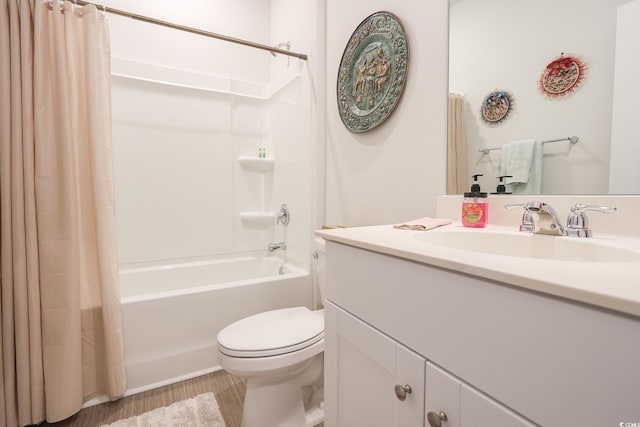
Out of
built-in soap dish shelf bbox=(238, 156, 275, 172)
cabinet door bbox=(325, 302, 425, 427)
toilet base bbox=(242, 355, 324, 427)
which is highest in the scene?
built-in soap dish shelf bbox=(238, 156, 275, 172)

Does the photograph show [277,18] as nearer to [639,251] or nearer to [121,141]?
[121,141]

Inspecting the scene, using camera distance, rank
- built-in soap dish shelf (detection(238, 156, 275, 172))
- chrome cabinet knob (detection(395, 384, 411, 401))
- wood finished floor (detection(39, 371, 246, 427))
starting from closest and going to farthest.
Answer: chrome cabinet knob (detection(395, 384, 411, 401))
wood finished floor (detection(39, 371, 246, 427))
built-in soap dish shelf (detection(238, 156, 275, 172))

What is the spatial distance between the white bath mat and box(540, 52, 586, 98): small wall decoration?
1.69 metres

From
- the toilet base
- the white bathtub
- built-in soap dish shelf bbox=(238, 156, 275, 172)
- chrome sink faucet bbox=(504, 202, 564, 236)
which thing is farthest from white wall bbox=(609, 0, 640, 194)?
built-in soap dish shelf bbox=(238, 156, 275, 172)

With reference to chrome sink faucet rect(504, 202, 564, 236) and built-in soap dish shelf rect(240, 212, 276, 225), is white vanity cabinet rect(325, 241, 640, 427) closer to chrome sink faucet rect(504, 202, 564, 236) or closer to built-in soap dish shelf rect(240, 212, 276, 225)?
chrome sink faucet rect(504, 202, 564, 236)

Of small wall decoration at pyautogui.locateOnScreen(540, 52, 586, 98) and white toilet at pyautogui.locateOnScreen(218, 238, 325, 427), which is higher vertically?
small wall decoration at pyautogui.locateOnScreen(540, 52, 586, 98)

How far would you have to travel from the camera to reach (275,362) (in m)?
1.04

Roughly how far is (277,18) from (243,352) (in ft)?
7.88

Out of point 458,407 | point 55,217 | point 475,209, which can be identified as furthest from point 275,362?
point 55,217

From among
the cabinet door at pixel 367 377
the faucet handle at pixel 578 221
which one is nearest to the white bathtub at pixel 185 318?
the cabinet door at pixel 367 377

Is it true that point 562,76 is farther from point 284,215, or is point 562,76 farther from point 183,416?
point 183,416

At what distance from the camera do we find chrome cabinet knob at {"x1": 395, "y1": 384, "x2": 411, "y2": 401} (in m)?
0.58

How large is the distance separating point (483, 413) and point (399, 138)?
1.04 metres

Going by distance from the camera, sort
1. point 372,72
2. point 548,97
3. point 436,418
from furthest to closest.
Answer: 1. point 372,72
2. point 548,97
3. point 436,418
